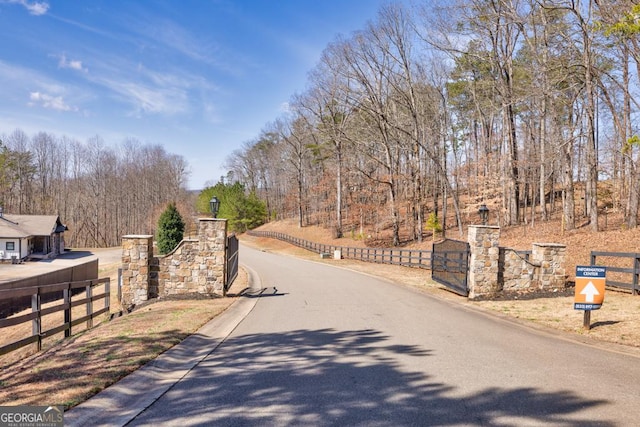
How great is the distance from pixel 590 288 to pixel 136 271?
466 inches

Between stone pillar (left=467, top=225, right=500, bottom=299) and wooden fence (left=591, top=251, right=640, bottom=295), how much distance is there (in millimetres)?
2727

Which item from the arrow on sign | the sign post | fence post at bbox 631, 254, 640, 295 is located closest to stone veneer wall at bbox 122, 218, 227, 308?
the sign post

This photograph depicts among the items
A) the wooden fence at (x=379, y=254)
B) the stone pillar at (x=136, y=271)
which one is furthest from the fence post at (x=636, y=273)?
the stone pillar at (x=136, y=271)

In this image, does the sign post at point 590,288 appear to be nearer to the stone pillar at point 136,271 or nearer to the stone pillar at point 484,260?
the stone pillar at point 484,260

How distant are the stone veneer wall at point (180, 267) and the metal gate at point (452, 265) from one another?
23.4 ft

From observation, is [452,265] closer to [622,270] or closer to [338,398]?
[622,270]

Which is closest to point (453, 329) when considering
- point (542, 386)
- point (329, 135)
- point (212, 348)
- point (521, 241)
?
point (542, 386)

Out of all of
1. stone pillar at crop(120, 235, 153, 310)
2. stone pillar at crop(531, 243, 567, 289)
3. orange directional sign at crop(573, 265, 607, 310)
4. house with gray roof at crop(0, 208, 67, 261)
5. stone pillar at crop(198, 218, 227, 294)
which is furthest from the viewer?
house with gray roof at crop(0, 208, 67, 261)

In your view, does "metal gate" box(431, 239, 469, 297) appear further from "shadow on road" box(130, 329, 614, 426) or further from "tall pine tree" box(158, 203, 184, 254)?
"tall pine tree" box(158, 203, 184, 254)

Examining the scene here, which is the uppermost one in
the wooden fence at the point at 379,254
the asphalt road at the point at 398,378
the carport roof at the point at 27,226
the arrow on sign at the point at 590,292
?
the carport roof at the point at 27,226

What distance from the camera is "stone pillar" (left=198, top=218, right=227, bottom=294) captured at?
12.3m

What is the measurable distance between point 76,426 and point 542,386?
5020 mm

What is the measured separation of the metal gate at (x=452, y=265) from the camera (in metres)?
12.5

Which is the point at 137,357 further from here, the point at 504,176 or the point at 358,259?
the point at 504,176
